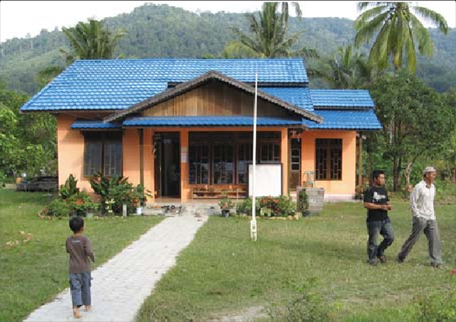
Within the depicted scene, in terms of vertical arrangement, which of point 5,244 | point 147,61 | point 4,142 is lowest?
point 5,244

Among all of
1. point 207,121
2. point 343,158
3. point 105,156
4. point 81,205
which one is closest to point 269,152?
point 207,121

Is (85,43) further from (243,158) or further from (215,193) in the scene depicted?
(215,193)

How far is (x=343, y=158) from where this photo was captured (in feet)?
71.8

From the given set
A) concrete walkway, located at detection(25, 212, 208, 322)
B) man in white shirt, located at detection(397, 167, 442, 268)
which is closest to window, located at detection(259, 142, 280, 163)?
concrete walkway, located at detection(25, 212, 208, 322)

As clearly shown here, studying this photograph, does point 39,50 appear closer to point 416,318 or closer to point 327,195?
point 327,195

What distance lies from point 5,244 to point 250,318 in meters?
7.58

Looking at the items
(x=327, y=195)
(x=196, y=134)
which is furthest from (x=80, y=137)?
(x=327, y=195)

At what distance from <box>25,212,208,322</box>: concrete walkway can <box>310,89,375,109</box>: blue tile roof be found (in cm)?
1059

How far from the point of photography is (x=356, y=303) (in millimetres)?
7273

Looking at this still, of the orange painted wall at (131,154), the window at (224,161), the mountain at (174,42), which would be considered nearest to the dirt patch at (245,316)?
the window at (224,161)

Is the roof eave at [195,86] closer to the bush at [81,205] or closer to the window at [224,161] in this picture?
the bush at [81,205]

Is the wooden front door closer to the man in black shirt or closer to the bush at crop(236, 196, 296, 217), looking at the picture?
the bush at crop(236, 196, 296, 217)

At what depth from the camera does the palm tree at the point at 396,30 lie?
94.2 feet

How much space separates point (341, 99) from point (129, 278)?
16.4 metres
